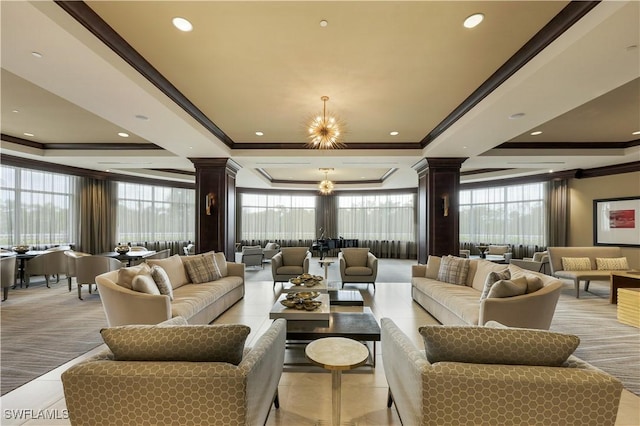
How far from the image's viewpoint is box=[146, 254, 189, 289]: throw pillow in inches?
175

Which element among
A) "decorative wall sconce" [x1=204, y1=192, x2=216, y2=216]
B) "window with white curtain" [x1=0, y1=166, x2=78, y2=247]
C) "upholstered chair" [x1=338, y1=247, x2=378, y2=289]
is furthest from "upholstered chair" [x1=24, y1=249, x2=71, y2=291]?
"upholstered chair" [x1=338, y1=247, x2=378, y2=289]

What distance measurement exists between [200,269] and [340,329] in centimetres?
294

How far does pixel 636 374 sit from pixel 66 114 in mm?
8264

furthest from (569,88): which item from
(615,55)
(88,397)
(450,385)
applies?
(88,397)

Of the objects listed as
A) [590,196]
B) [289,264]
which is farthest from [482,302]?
[590,196]

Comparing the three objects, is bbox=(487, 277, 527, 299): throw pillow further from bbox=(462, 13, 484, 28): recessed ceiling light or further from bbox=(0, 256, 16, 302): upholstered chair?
bbox=(0, 256, 16, 302): upholstered chair

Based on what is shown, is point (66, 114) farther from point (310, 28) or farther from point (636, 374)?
point (636, 374)

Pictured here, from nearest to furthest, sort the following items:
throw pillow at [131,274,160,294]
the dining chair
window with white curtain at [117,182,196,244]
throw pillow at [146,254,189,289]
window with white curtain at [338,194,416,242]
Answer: throw pillow at [131,274,160,294] < throw pillow at [146,254,189,289] < the dining chair < window with white curtain at [117,182,196,244] < window with white curtain at [338,194,416,242]

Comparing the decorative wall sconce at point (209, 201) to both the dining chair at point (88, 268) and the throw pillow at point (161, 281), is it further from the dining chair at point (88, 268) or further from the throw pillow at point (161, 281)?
the throw pillow at point (161, 281)

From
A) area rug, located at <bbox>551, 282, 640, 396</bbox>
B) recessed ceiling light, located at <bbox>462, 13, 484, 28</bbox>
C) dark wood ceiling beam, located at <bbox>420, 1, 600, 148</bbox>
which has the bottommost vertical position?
area rug, located at <bbox>551, 282, 640, 396</bbox>

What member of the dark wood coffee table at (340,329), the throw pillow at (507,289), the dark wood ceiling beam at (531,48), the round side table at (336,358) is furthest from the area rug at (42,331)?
the dark wood ceiling beam at (531,48)

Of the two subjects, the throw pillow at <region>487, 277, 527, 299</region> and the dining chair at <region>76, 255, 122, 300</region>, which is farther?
the dining chair at <region>76, 255, 122, 300</region>

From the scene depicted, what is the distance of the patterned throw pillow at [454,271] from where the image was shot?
4.82 metres

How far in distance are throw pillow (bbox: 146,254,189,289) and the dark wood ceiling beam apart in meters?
5.01
